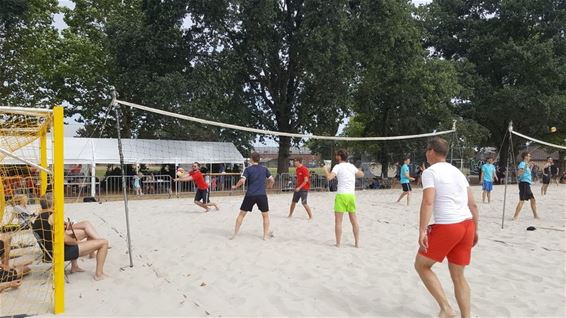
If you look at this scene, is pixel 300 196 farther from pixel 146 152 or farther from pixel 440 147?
pixel 146 152

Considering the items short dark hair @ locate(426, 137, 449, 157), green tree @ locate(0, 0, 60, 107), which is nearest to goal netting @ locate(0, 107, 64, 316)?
short dark hair @ locate(426, 137, 449, 157)

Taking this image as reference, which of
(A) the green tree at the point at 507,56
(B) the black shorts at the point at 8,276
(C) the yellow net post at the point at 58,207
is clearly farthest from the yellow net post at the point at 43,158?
(A) the green tree at the point at 507,56

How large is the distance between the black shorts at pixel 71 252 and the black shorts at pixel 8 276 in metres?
0.85

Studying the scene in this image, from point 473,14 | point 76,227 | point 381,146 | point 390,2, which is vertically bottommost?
point 76,227

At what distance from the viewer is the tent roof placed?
17.0m

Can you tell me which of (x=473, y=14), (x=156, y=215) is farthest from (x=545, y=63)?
(x=156, y=215)

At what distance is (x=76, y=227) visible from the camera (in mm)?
5633

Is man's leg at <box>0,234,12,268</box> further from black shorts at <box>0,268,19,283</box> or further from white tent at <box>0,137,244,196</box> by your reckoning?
white tent at <box>0,137,244,196</box>

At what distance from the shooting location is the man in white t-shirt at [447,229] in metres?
3.57

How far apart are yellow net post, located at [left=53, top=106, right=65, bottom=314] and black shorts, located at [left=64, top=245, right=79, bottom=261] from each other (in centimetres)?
50

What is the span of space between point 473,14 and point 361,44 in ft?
45.1

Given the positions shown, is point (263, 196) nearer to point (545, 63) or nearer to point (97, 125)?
point (97, 125)

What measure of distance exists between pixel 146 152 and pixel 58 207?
15429 mm

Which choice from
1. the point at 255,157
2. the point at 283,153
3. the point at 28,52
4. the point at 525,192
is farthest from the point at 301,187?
the point at 28,52
